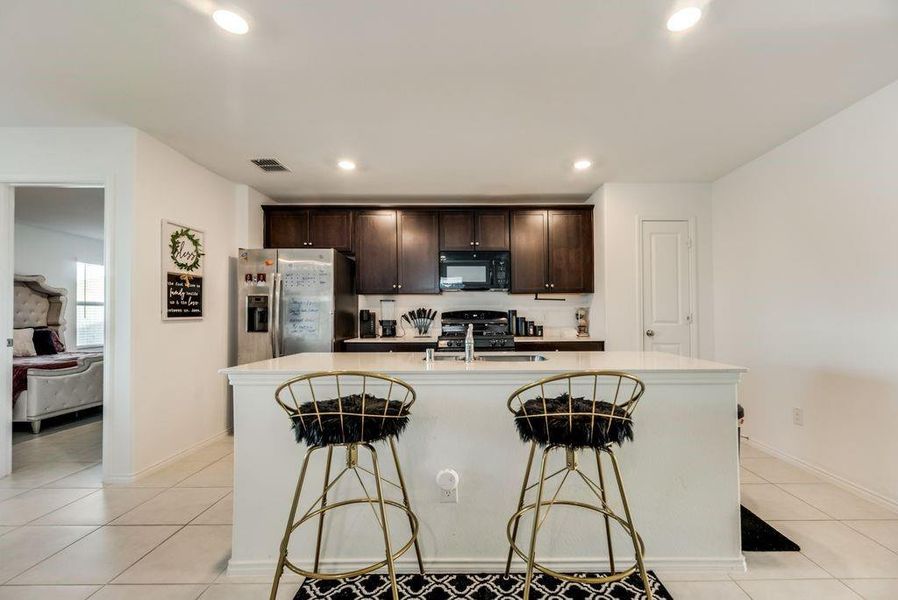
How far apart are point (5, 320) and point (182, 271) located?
113cm

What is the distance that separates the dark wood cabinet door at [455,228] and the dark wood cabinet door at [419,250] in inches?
2.5

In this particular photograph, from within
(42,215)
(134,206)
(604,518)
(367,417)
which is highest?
(42,215)

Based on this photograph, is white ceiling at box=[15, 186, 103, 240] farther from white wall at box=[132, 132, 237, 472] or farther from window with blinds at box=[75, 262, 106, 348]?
white wall at box=[132, 132, 237, 472]

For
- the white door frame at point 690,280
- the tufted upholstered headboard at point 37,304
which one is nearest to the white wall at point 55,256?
the tufted upholstered headboard at point 37,304

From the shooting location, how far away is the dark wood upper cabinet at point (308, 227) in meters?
4.58

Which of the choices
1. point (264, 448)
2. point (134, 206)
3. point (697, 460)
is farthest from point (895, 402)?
point (134, 206)

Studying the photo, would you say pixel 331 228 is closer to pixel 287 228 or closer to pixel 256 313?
pixel 287 228

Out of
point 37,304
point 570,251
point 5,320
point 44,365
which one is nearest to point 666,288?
point 570,251

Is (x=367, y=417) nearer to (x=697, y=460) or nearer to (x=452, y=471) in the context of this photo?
(x=452, y=471)

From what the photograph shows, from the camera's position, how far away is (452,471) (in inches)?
75.9

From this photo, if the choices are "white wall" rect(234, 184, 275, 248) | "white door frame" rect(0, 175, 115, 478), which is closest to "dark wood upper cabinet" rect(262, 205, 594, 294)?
"white wall" rect(234, 184, 275, 248)

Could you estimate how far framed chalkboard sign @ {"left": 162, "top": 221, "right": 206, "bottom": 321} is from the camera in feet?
10.9

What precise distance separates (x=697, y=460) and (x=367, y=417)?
58.1 inches

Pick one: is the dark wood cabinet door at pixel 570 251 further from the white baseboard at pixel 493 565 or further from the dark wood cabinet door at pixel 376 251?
the white baseboard at pixel 493 565
